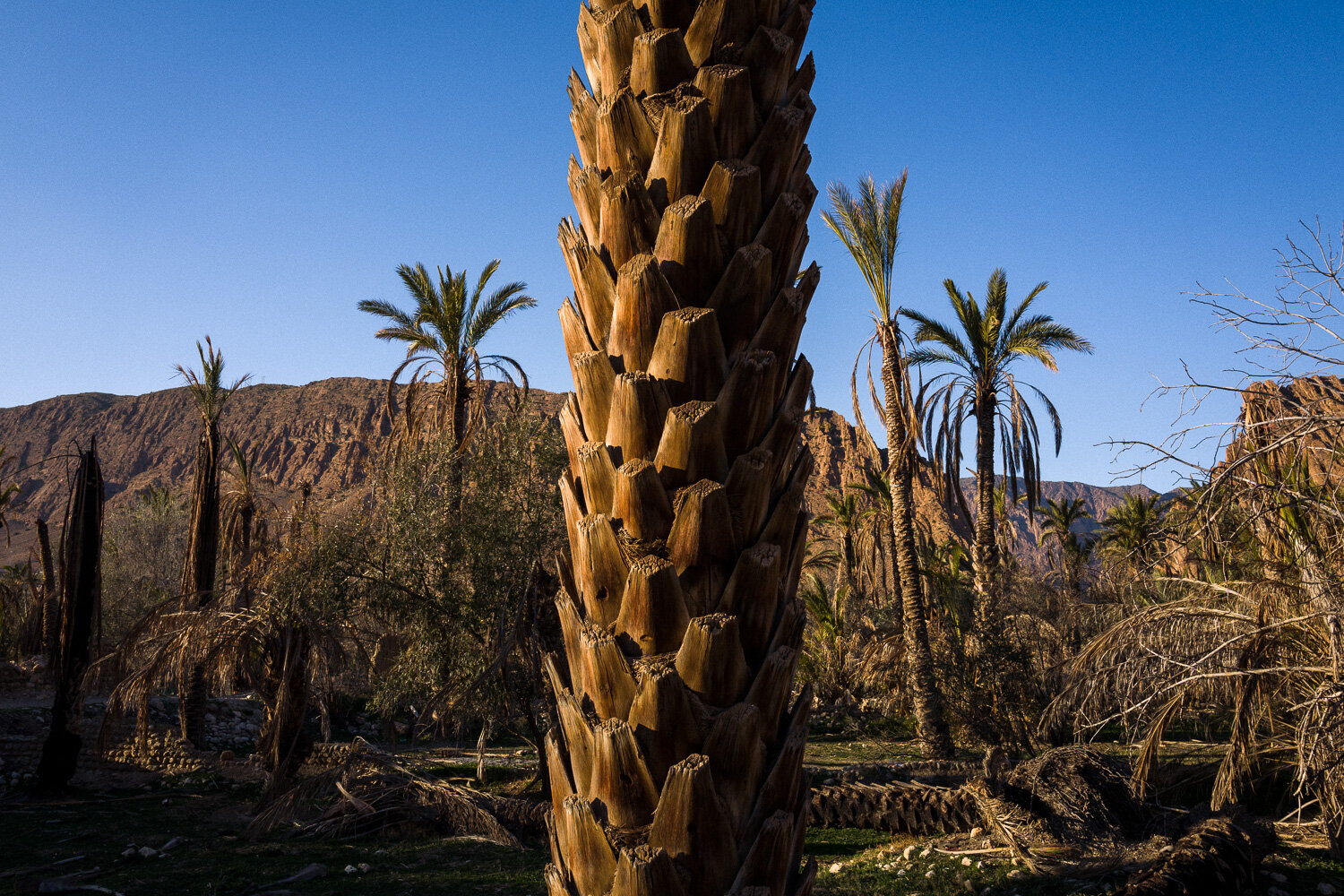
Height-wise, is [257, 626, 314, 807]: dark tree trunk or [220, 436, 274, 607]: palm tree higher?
[220, 436, 274, 607]: palm tree

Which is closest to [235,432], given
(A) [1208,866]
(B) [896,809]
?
(B) [896,809]

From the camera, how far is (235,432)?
108m

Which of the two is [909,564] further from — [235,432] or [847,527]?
[235,432]

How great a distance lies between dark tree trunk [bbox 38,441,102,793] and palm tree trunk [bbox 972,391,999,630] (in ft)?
52.8

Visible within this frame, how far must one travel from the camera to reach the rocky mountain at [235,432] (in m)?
114

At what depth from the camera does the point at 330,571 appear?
11.6 meters

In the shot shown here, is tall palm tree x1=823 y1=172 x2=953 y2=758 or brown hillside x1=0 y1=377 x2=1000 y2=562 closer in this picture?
tall palm tree x1=823 y1=172 x2=953 y2=758

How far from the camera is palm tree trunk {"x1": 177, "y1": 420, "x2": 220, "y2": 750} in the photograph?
15973mm

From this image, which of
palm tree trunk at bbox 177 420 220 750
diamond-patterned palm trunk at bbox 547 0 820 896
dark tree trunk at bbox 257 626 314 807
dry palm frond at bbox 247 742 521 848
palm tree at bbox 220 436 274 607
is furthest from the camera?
palm tree at bbox 220 436 274 607

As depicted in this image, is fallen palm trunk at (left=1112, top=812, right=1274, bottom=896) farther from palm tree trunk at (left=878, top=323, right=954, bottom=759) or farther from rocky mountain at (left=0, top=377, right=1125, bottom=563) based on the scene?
rocky mountain at (left=0, top=377, right=1125, bottom=563)

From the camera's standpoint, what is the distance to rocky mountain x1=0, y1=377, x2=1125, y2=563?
11400 centimetres

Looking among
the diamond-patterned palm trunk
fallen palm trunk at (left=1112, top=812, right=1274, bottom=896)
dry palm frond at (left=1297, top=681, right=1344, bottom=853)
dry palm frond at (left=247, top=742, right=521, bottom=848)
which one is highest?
the diamond-patterned palm trunk

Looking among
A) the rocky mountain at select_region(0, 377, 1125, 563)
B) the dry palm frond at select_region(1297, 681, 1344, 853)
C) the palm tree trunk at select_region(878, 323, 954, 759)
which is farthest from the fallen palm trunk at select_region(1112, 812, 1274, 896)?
the rocky mountain at select_region(0, 377, 1125, 563)

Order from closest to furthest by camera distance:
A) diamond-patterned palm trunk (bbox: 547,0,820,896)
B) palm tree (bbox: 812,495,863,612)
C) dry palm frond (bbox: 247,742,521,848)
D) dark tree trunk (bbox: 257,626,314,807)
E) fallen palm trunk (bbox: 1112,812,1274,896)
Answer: diamond-patterned palm trunk (bbox: 547,0,820,896)
fallen palm trunk (bbox: 1112,812,1274,896)
dry palm frond (bbox: 247,742,521,848)
dark tree trunk (bbox: 257,626,314,807)
palm tree (bbox: 812,495,863,612)
